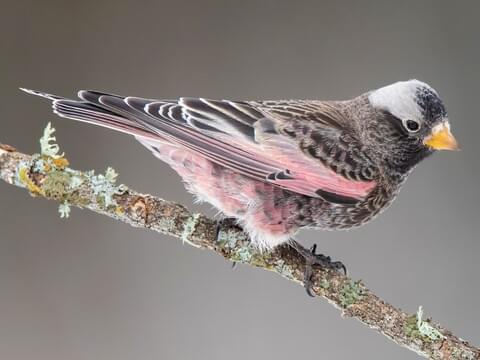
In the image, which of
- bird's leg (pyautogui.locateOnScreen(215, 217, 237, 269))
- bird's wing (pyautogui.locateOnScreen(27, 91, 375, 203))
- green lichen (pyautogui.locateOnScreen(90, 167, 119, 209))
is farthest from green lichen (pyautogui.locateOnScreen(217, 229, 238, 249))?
green lichen (pyautogui.locateOnScreen(90, 167, 119, 209))

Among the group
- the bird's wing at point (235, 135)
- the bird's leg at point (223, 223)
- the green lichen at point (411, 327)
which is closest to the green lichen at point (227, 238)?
the bird's leg at point (223, 223)

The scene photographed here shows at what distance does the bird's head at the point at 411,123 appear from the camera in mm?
1421

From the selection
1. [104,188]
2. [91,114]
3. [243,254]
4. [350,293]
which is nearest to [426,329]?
[350,293]

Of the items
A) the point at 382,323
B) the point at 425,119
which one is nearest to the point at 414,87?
the point at 425,119

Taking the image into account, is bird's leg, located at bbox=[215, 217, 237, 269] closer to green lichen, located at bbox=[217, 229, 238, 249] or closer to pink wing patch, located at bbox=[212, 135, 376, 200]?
green lichen, located at bbox=[217, 229, 238, 249]

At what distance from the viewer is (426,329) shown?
1180 millimetres

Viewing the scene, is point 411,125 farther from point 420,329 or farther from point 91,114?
point 91,114

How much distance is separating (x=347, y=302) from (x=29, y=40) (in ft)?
4.63

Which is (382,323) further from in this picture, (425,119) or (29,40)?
(29,40)

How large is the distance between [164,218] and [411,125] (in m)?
0.59

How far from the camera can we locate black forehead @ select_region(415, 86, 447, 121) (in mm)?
1418

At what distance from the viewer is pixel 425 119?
143 centimetres

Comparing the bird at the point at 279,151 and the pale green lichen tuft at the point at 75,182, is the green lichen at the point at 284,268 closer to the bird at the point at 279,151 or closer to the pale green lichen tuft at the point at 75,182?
the bird at the point at 279,151

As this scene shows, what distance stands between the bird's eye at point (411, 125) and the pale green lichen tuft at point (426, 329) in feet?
1.45
